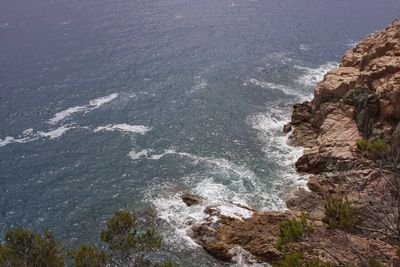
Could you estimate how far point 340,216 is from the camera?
3098cm

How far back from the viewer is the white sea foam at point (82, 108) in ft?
241

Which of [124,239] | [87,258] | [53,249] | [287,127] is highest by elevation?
[53,249]

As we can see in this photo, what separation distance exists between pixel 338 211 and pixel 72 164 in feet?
139

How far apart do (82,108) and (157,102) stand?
12987 mm

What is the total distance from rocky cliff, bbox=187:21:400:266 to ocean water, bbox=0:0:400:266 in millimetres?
2510

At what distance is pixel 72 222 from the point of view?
52844 mm

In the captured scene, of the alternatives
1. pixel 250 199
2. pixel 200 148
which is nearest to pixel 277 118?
pixel 200 148

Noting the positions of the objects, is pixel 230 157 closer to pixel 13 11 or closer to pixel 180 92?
pixel 180 92

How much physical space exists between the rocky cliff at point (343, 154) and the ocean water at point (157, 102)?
98.8 inches

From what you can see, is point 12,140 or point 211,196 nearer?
point 211,196

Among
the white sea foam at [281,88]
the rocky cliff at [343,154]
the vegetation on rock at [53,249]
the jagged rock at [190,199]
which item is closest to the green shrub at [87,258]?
the vegetation on rock at [53,249]

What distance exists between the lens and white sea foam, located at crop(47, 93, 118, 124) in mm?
73406

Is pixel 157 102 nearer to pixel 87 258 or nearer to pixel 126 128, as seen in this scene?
pixel 126 128

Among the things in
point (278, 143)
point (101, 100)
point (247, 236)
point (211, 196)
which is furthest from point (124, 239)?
point (101, 100)
